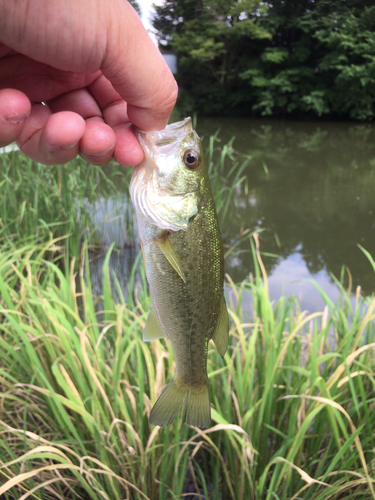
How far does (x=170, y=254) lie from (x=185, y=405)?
1.40ft

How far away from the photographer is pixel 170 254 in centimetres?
100

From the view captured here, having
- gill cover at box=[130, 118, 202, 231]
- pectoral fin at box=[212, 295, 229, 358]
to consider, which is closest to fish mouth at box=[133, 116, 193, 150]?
gill cover at box=[130, 118, 202, 231]

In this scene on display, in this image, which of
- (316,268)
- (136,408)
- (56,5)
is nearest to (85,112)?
(56,5)

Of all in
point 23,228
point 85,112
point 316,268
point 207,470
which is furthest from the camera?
point 316,268

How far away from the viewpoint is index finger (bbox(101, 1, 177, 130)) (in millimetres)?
900

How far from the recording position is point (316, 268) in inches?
197

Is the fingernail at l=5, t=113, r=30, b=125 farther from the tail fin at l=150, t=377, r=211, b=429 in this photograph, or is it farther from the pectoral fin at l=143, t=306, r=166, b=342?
the tail fin at l=150, t=377, r=211, b=429

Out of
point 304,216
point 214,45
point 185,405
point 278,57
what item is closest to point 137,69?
point 185,405

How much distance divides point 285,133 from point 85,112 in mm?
16051

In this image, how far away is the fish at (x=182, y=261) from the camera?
41.2 inches

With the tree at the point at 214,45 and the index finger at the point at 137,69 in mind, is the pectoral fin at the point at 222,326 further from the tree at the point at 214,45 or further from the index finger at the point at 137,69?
the tree at the point at 214,45

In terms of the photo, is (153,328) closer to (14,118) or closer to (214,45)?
(14,118)

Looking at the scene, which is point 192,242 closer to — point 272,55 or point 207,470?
point 207,470

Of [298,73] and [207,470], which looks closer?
[207,470]
